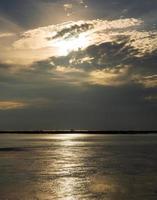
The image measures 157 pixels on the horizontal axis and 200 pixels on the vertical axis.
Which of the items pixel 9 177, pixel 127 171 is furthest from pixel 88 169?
pixel 9 177

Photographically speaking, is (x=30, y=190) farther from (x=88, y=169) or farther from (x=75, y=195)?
(x=88, y=169)

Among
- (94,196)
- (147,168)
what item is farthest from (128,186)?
(147,168)

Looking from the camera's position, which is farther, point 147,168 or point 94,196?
point 147,168

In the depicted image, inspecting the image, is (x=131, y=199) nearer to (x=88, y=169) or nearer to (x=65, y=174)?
(x=65, y=174)

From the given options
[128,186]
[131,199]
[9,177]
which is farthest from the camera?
[9,177]

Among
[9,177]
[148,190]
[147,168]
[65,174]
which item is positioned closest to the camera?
[148,190]

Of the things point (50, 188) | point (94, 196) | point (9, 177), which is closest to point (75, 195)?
point (94, 196)

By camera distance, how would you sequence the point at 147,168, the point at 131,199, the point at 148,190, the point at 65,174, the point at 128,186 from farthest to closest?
the point at 147,168 < the point at 65,174 < the point at 128,186 < the point at 148,190 < the point at 131,199

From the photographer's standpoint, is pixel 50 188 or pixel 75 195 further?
pixel 50 188

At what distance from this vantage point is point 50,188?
30594 mm

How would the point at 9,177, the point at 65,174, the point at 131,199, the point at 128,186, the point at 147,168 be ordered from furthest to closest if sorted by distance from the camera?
1. the point at 147,168
2. the point at 65,174
3. the point at 9,177
4. the point at 128,186
5. the point at 131,199

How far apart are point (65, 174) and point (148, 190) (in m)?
11.5

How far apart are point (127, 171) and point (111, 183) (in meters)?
8.47

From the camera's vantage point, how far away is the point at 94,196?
2727 centimetres
